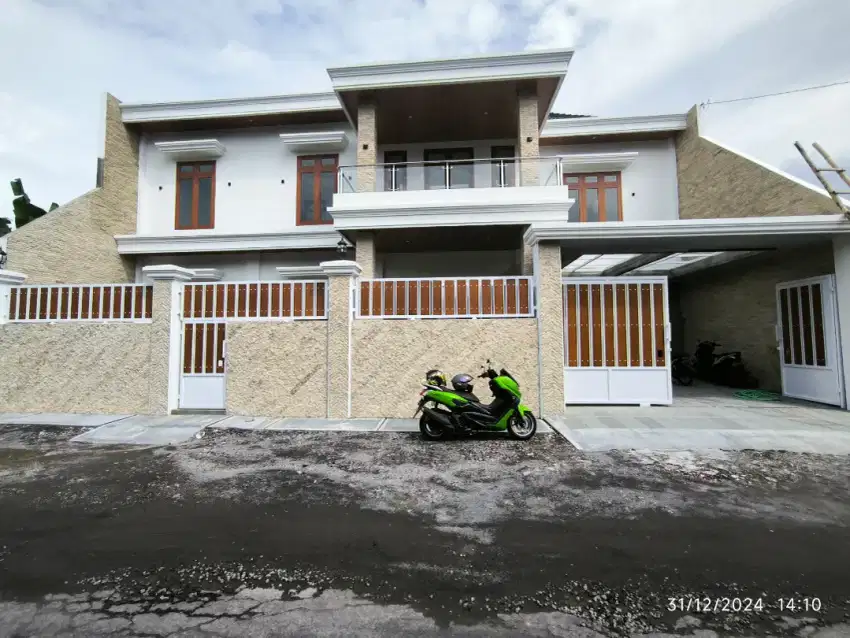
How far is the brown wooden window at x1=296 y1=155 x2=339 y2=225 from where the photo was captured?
43.4 ft

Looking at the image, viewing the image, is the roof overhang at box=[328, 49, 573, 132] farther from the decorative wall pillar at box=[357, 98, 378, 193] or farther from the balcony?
the balcony

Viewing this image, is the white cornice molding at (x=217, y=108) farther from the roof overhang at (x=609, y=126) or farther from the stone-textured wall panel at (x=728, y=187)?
the stone-textured wall panel at (x=728, y=187)

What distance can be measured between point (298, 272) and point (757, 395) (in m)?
11.9

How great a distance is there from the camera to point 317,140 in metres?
12.8

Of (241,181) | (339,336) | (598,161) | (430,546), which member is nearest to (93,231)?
(241,181)

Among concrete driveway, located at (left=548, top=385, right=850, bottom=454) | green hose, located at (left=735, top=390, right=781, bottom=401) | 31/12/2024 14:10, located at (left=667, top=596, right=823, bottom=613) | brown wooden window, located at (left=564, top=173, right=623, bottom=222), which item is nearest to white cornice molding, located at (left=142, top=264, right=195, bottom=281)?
concrete driveway, located at (left=548, top=385, right=850, bottom=454)

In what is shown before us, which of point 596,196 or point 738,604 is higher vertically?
point 596,196

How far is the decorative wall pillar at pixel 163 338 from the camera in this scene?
777 cm

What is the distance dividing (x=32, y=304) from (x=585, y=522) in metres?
10.4

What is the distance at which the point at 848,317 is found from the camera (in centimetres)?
764

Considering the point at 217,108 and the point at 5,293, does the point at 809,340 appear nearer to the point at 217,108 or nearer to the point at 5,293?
the point at 5,293

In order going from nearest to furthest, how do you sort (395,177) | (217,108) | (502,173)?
(502,173), (395,177), (217,108)

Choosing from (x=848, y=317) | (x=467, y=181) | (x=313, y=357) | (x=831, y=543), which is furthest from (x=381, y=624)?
(x=467, y=181)

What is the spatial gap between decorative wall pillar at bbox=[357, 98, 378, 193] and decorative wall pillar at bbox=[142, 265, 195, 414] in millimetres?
4925
